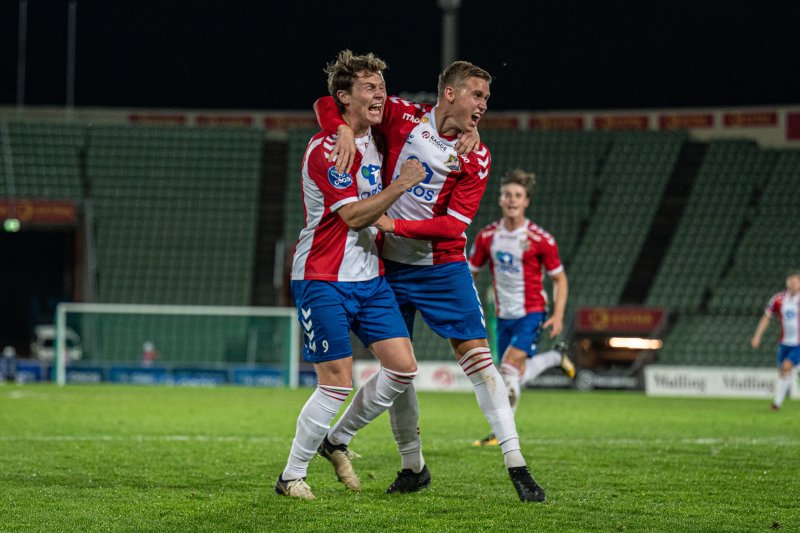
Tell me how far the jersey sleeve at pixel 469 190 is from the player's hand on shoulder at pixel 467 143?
68mm

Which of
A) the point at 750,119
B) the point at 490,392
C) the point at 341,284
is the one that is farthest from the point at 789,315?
the point at 750,119

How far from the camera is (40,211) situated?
94.5ft

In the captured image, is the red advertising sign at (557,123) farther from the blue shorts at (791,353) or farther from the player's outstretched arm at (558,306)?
the player's outstretched arm at (558,306)

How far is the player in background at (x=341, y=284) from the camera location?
18.4 ft

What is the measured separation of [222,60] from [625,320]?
17394 mm

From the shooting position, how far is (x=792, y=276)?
16.9 m

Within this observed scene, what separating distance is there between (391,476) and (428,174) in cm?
216

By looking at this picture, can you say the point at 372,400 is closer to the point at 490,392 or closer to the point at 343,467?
the point at 343,467

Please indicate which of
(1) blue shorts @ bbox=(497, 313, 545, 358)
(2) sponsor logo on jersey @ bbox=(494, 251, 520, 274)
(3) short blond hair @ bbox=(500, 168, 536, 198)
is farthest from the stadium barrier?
(3) short blond hair @ bbox=(500, 168, 536, 198)

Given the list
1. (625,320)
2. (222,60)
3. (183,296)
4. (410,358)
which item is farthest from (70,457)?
(222,60)

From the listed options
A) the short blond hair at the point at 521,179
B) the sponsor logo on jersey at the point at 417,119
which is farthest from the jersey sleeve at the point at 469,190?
the short blond hair at the point at 521,179

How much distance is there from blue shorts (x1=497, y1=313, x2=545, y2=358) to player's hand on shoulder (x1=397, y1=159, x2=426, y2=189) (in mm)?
4729

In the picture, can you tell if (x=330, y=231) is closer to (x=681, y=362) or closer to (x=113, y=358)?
(x=113, y=358)

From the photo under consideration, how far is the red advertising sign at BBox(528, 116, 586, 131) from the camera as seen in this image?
34.2 meters
